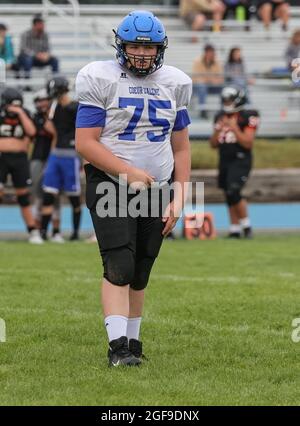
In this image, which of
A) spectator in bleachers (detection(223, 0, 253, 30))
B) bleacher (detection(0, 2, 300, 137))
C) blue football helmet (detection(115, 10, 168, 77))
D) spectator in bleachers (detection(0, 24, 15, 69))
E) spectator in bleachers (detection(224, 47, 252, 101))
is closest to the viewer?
blue football helmet (detection(115, 10, 168, 77))

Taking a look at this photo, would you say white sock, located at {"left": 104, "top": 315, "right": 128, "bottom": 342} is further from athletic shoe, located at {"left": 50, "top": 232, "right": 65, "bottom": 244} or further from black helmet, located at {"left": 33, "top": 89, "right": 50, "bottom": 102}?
black helmet, located at {"left": 33, "top": 89, "right": 50, "bottom": 102}

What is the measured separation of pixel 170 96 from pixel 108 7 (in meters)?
16.7

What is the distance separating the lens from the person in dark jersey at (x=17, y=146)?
13008mm

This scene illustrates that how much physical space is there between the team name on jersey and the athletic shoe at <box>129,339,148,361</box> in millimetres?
1328

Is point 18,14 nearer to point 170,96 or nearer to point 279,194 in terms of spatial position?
point 279,194

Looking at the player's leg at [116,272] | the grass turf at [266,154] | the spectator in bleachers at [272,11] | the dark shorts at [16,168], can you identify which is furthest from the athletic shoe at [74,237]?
the spectator in bleachers at [272,11]

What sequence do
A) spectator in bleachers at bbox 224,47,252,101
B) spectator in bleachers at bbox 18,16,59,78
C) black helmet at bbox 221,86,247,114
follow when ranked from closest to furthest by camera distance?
black helmet at bbox 221,86,247,114 < spectator in bleachers at bbox 18,16,59,78 < spectator in bleachers at bbox 224,47,252,101

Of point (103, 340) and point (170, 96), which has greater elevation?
point (170, 96)

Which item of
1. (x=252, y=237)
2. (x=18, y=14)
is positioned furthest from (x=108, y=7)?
(x=252, y=237)

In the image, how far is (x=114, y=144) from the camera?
5641 millimetres

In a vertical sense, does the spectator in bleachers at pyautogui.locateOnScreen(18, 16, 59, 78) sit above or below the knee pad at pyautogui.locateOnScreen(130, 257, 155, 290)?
below

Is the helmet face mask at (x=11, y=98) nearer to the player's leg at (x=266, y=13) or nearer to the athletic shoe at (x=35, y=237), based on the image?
the athletic shoe at (x=35, y=237)

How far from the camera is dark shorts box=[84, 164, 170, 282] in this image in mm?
5562

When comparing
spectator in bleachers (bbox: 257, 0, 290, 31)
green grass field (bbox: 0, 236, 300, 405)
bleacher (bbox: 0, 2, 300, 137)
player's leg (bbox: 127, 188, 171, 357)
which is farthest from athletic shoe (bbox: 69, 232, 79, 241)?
spectator in bleachers (bbox: 257, 0, 290, 31)
